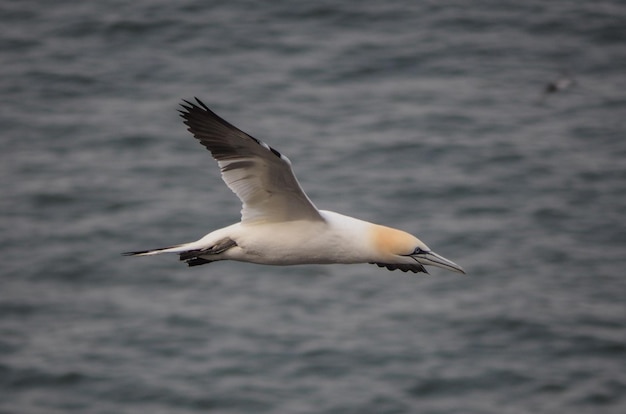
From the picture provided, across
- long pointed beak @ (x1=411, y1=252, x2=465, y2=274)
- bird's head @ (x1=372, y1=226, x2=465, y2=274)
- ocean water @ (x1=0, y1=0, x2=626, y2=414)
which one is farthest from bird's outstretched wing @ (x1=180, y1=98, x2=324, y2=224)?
ocean water @ (x1=0, y1=0, x2=626, y2=414)

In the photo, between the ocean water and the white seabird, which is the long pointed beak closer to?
the white seabird

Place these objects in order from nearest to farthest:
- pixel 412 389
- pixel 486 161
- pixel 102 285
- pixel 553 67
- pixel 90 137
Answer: pixel 412 389
pixel 102 285
pixel 486 161
pixel 90 137
pixel 553 67

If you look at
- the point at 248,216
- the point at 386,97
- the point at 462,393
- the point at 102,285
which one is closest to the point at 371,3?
the point at 386,97

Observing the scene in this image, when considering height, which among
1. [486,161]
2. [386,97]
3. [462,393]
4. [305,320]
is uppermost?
[386,97]

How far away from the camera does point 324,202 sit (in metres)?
28.8

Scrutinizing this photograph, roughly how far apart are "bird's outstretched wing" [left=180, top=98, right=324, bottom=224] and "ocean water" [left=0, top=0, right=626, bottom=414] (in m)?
13.4

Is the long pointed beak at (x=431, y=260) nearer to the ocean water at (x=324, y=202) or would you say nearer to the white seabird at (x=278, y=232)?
the white seabird at (x=278, y=232)

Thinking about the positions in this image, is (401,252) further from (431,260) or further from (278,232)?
(278,232)

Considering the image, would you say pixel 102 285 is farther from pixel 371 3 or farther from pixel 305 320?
pixel 371 3

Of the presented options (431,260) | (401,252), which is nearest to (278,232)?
(401,252)

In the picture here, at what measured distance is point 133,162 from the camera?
3225 centimetres

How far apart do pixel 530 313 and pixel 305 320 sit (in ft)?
16.7

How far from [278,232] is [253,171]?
0.63 metres

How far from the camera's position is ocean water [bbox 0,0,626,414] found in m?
24.8
